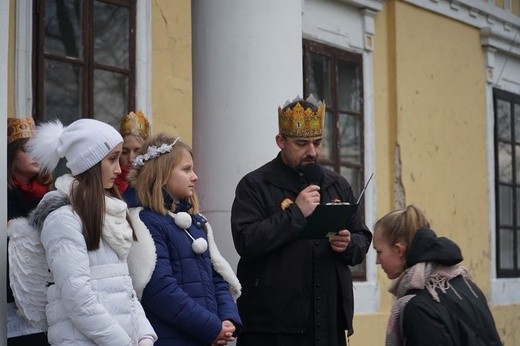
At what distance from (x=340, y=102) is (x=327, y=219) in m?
3.88

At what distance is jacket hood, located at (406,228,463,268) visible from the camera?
424 centimetres

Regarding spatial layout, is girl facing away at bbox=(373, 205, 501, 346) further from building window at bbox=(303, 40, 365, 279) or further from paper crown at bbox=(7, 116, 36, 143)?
building window at bbox=(303, 40, 365, 279)

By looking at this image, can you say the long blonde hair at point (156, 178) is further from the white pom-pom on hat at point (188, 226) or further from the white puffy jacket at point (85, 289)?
the white puffy jacket at point (85, 289)

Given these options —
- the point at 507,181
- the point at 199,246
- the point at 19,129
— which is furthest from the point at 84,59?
the point at 507,181

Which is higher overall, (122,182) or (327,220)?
(122,182)

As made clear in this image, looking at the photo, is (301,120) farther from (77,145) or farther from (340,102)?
(340,102)

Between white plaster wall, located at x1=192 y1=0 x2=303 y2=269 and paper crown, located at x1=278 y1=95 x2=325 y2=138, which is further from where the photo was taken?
white plaster wall, located at x1=192 y1=0 x2=303 y2=269

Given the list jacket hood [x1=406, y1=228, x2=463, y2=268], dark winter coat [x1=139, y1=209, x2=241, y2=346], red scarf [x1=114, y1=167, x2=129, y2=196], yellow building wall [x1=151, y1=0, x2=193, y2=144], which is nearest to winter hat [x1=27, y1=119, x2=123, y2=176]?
dark winter coat [x1=139, y1=209, x2=241, y2=346]

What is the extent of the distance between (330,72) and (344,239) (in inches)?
142

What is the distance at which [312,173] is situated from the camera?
215 inches

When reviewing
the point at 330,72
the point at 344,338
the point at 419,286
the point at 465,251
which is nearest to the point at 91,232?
the point at 419,286

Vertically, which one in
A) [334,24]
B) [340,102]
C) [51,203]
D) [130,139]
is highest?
[334,24]

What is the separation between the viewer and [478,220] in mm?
10242

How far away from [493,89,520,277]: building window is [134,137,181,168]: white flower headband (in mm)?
6204
